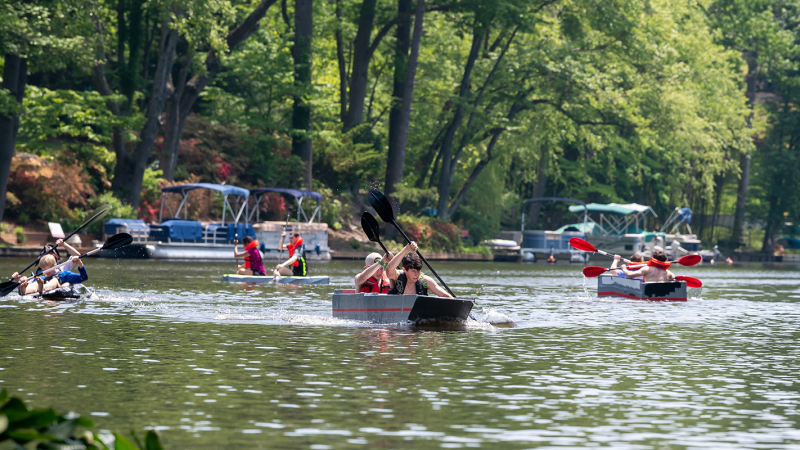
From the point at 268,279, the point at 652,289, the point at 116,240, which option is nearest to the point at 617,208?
the point at 268,279

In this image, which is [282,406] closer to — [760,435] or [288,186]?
[760,435]

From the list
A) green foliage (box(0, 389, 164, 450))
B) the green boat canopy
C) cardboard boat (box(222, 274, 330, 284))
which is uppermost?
the green boat canopy

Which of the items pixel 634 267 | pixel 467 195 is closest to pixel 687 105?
pixel 467 195

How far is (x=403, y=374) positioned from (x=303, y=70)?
1655 inches

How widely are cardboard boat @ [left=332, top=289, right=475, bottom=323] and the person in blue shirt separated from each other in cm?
668

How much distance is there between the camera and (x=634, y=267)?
2828 centimetres

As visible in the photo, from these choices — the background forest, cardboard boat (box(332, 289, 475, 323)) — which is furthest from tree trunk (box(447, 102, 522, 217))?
cardboard boat (box(332, 289, 475, 323))

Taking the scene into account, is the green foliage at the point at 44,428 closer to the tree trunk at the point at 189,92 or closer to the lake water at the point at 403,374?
the lake water at the point at 403,374

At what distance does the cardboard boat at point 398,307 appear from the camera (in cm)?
1819

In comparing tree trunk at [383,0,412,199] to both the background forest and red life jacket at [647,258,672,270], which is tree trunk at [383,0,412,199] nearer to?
the background forest

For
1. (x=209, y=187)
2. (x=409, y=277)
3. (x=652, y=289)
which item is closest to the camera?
(x=409, y=277)

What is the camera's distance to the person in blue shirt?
2262 centimetres

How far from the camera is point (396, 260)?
18.3 m

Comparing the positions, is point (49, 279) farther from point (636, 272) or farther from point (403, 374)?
point (636, 272)
